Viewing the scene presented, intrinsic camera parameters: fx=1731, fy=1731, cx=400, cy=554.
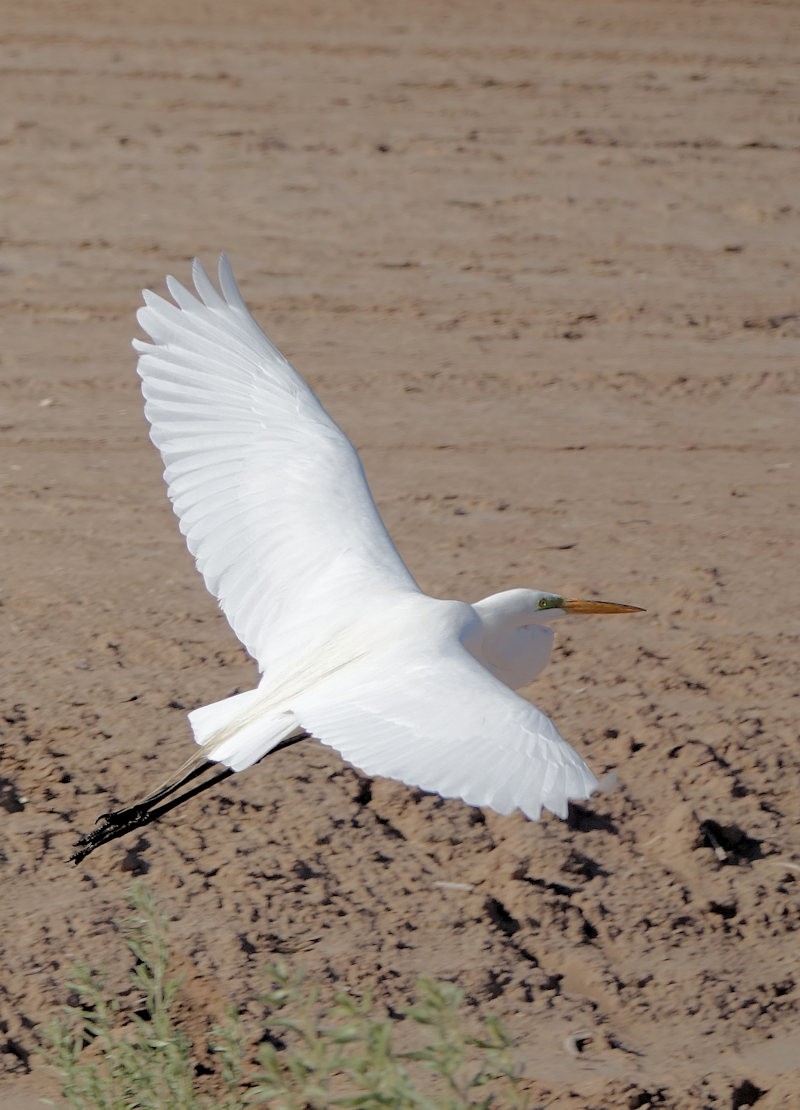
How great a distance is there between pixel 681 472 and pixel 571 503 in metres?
0.60

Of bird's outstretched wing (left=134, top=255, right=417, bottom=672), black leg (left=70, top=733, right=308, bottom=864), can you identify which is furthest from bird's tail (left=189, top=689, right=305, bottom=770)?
bird's outstretched wing (left=134, top=255, right=417, bottom=672)

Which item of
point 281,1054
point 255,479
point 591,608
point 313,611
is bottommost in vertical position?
point 281,1054

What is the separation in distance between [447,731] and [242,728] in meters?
0.67

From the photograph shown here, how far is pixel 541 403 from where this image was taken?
299 inches

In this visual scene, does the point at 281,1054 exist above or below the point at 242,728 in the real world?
below

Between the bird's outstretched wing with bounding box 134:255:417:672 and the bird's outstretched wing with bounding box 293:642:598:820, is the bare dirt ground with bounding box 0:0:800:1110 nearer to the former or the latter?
the bird's outstretched wing with bounding box 134:255:417:672

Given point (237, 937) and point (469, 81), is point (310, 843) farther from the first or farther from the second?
point (469, 81)

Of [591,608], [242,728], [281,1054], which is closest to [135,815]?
[242,728]

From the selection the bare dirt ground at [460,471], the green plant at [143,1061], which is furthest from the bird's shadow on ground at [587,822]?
the green plant at [143,1061]

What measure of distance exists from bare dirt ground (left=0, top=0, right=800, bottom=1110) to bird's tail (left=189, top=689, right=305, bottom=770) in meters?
0.47

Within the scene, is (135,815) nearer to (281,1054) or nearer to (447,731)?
(281,1054)

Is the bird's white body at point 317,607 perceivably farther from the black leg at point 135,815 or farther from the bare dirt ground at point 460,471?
the bare dirt ground at point 460,471

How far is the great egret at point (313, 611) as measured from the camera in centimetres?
350

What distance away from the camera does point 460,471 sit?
6988 millimetres
